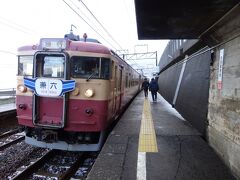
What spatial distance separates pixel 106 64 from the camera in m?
7.57

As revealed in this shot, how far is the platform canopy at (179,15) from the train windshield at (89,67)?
51.5 inches

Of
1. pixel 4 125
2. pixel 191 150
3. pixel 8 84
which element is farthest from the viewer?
pixel 8 84

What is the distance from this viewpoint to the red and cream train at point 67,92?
24.0ft

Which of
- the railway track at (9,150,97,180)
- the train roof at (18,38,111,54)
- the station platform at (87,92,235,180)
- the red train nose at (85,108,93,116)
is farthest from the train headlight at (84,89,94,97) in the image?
the railway track at (9,150,97,180)

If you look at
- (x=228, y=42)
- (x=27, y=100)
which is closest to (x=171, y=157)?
(x=228, y=42)

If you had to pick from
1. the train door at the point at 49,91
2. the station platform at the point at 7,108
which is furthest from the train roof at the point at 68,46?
the station platform at the point at 7,108

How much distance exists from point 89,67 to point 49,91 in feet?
3.73

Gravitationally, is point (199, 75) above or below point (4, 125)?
above

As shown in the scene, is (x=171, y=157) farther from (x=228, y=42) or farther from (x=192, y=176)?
(x=228, y=42)

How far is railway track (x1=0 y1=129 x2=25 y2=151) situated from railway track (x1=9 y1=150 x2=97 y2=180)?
164 centimetres

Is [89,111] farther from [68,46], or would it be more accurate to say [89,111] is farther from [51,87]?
[68,46]

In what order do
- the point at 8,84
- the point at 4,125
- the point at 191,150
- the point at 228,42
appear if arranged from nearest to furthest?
the point at 228,42, the point at 191,150, the point at 4,125, the point at 8,84

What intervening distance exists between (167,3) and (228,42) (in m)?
1.80

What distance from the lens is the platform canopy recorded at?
5160mm
